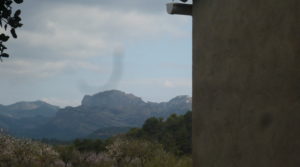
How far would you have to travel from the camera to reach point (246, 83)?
611 cm

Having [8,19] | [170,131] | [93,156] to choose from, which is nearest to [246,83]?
[8,19]

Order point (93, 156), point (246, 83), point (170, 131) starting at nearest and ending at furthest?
point (246, 83) → point (93, 156) → point (170, 131)

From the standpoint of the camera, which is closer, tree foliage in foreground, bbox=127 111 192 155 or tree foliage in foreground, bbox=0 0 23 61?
tree foliage in foreground, bbox=0 0 23 61

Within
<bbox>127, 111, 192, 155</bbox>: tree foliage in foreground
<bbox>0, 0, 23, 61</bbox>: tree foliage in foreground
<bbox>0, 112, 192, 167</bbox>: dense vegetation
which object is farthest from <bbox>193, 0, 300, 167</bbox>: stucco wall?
<bbox>127, 111, 192, 155</bbox>: tree foliage in foreground

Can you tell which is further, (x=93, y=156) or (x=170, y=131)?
(x=170, y=131)

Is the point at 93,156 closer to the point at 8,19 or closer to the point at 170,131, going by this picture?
the point at 8,19

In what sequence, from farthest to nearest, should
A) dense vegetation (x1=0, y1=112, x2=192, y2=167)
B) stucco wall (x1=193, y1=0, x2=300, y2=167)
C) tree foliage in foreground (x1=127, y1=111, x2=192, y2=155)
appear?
tree foliage in foreground (x1=127, y1=111, x2=192, y2=155)
dense vegetation (x1=0, y1=112, x2=192, y2=167)
stucco wall (x1=193, y1=0, x2=300, y2=167)

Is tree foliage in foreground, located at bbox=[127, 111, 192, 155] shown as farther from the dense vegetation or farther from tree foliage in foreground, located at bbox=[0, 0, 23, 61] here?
tree foliage in foreground, located at bbox=[0, 0, 23, 61]

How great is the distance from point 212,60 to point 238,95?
0.99m

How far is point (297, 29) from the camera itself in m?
5.13

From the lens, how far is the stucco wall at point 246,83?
527 cm

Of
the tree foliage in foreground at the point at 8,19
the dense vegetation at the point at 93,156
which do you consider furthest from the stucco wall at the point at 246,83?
the dense vegetation at the point at 93,156

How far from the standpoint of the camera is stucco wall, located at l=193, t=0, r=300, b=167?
5.27 m

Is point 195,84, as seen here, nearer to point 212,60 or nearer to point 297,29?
point 212,60
